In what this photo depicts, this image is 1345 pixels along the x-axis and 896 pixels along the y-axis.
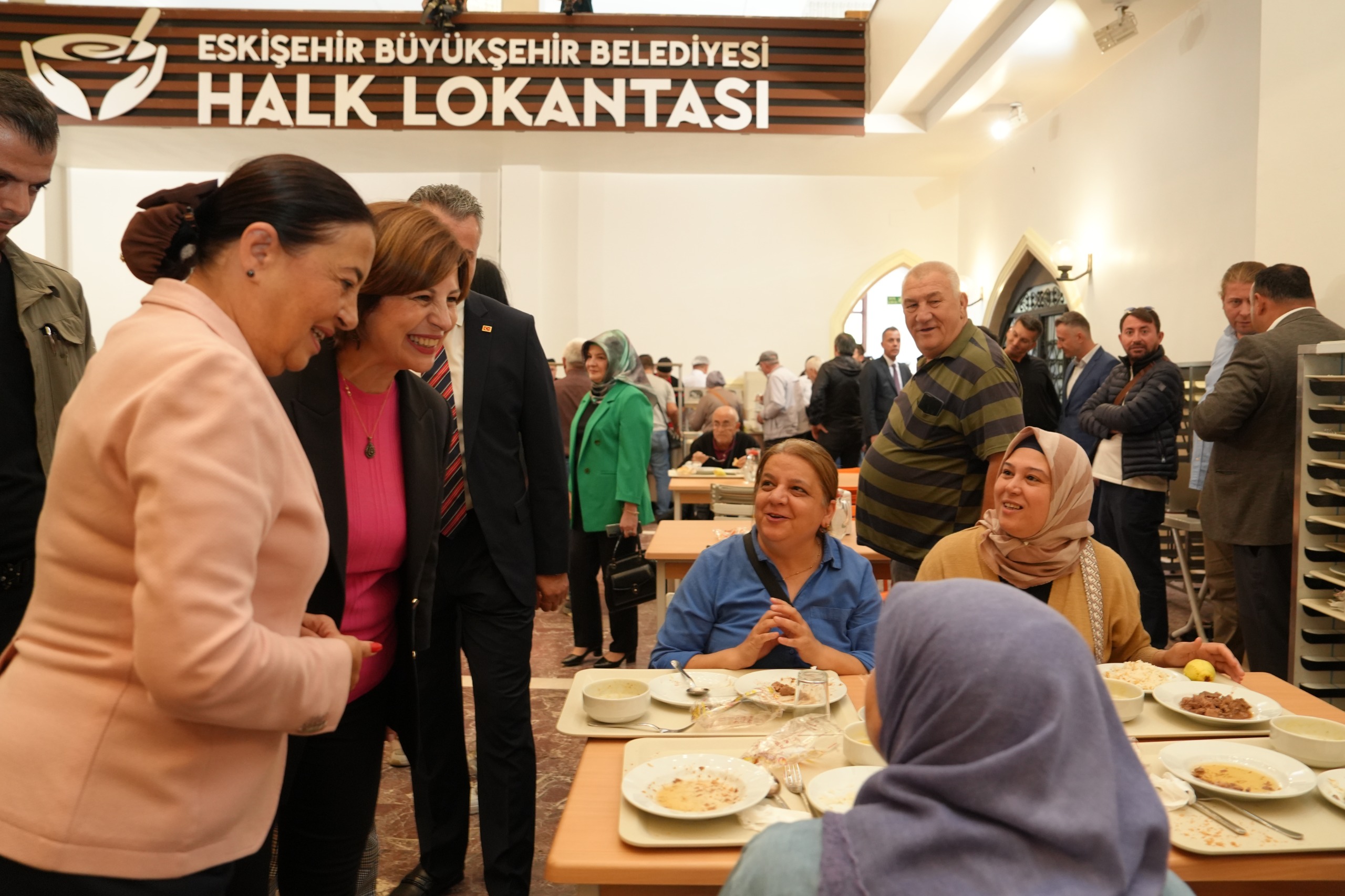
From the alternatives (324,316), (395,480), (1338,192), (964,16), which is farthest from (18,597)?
(964,16)

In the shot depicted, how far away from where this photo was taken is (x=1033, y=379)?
6.82 m

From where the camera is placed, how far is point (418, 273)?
1.88 m

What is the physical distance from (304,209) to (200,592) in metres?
0.51

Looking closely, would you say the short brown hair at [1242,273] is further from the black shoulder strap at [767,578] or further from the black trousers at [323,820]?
the black trousers at [323,820]

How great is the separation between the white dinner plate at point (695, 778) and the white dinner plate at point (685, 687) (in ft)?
1.04

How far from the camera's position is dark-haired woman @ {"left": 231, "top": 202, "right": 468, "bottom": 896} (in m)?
1.76

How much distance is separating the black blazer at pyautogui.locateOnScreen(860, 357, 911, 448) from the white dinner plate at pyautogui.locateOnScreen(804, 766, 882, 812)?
24.7ft

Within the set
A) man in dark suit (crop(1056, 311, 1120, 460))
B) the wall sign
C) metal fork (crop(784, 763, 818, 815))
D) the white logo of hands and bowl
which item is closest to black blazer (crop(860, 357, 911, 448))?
man in dark suit (crop(1056, 311, 1120, 460))

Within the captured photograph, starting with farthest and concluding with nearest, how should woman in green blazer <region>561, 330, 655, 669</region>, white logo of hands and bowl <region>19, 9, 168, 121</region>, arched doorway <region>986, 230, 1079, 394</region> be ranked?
white logo of hands and bowl <region>19, 9, 168, 121</region>, arched doorway <region>986, 230, 1079, 394</region>, woman in green blazer <region>561, 330, 655, 669</region>

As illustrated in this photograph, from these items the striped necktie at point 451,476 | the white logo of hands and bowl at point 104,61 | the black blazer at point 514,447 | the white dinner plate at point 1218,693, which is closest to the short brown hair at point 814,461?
the black blazer at point 514,447

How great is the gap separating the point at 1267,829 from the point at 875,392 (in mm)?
7704

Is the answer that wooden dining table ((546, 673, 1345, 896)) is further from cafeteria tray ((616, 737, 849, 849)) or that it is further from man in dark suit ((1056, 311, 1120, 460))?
man in dark suit ((1056, 311, 1120, 460))

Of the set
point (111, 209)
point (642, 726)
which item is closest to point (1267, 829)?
point (642, 726)

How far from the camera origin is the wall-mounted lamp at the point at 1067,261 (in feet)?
27.2
